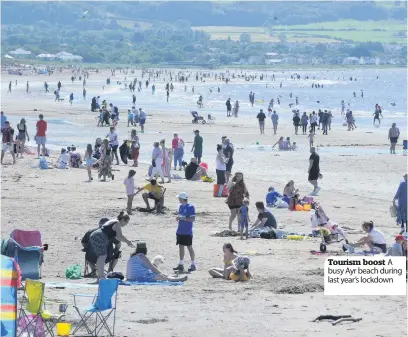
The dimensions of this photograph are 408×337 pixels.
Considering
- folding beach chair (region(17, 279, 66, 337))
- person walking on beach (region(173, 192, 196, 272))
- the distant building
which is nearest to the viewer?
folding beach chair (region(17, 279, 66, 337))

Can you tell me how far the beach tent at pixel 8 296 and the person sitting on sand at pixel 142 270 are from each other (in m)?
4.18

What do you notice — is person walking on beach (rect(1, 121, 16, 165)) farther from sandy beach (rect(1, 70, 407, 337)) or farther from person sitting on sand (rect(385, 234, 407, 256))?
person sitting on sand (rect(385, 234, 407, 256))

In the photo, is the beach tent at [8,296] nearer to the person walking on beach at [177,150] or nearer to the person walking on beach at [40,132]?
the person walking on beach at [177,150]

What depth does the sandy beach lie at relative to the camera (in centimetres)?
1151

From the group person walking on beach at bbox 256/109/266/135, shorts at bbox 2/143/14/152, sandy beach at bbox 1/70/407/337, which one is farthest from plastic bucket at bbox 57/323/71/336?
person walking on beach at bbox 256/109/266/135

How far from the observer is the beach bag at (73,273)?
13914mm

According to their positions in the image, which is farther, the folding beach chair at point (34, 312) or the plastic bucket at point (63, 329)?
the plastic bucket at point (63, 329)

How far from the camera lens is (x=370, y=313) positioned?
11648 mm

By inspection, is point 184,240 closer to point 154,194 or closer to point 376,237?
point 376,237

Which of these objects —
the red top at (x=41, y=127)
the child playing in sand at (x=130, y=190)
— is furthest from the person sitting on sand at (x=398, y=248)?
the red top at (x=41, y=127)

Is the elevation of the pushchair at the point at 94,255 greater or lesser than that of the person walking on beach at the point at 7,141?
lesser

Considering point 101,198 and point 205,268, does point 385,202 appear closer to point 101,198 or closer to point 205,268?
point 101,198

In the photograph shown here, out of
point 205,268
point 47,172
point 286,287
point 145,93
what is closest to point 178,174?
point 47,172

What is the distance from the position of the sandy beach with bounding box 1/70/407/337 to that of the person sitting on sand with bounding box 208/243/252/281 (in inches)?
6.1
